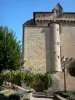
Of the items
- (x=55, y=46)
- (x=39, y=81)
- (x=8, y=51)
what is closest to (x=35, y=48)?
(x=55, y=46)

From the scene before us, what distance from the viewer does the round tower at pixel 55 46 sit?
6594cm

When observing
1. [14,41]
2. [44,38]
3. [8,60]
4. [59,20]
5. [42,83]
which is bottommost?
[42,83]

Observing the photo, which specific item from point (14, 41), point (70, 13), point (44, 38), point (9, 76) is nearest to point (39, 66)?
point (44, 38)

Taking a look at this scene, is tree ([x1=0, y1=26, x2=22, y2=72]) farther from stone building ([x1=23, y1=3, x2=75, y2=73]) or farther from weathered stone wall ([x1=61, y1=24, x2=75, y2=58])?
weathered stone wall ([x1=61, y1=24, x2=75, y2=58])

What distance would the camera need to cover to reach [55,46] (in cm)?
6700

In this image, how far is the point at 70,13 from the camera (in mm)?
72438

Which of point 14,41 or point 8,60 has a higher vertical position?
point 14,41

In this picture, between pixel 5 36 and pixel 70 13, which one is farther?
pixel 70 13

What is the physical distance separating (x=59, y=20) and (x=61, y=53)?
9.60 metres

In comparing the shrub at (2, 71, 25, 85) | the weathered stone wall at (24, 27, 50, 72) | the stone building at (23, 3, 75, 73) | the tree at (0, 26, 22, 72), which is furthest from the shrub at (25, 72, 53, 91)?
the tree at (0, 26, 22, 72)

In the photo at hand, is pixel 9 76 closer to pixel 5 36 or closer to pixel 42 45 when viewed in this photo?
pixel 42 45

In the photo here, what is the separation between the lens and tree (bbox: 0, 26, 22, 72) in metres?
29.6

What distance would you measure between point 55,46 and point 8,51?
125ft

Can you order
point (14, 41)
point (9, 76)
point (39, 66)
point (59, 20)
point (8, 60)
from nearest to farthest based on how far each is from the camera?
point (8, 60)
point (14, 41)
point (9, 76)
point (39, 66)
point (59, 20)
